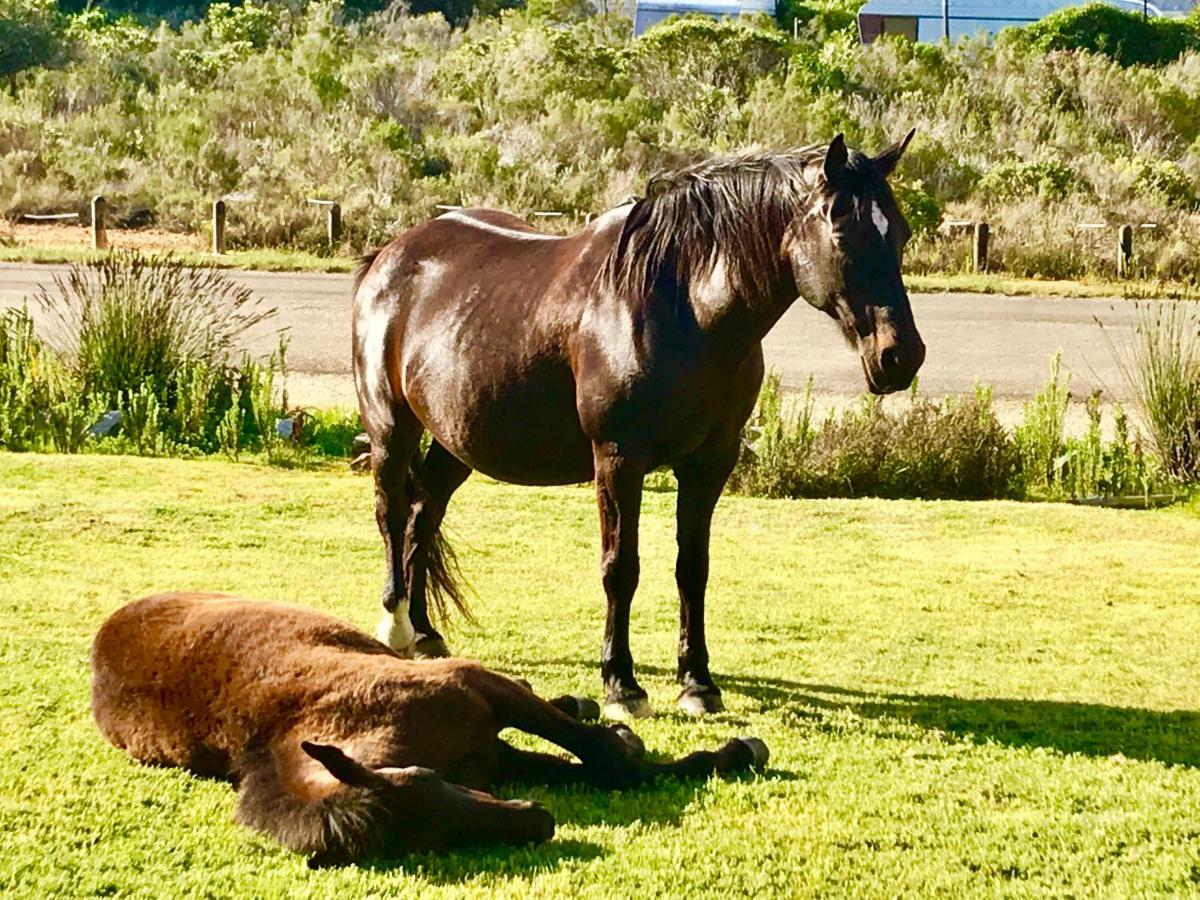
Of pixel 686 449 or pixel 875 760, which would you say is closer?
pixel 875 760

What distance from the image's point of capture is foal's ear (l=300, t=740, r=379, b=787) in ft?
14.0

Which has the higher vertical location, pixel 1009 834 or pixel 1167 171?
pixel 1167 171

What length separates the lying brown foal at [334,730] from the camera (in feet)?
14.6

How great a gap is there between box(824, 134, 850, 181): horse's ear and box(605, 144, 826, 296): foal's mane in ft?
0.69

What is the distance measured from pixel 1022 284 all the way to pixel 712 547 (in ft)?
49.5

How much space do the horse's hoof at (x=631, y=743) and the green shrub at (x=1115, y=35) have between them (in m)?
42.8

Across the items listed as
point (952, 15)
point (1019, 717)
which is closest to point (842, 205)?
point (1019, 717)

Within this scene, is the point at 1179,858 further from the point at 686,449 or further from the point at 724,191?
the point at 724,191

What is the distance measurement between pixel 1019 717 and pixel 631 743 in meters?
1.89

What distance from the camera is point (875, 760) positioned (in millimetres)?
5719

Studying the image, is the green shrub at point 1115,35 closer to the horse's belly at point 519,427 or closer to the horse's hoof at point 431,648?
the horse's hoof at point 431,648

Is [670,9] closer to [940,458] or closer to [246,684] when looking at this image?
[940,458]

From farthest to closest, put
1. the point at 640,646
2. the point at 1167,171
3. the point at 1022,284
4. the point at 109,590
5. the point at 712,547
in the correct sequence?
the point at 1167,171
the point at 1022,284
the point at 712,547
the point at 109,590
the point at 640,646

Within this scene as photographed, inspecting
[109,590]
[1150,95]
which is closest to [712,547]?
[109,590]
